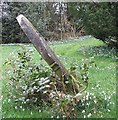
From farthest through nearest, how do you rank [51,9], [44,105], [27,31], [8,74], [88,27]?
[51,9] → [88,27] → [8,74] → [27,31] → [44,105]

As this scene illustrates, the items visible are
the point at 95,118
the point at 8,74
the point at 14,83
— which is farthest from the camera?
the point at 8,74

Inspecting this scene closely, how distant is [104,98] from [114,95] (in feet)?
1.43

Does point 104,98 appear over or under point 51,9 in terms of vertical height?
over

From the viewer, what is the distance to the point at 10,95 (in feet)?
15.0

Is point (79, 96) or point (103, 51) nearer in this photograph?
point (79, 96)

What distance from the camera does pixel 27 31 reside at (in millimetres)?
4375

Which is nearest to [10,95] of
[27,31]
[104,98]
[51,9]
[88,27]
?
[27,31]

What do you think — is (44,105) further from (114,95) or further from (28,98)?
(114,95)

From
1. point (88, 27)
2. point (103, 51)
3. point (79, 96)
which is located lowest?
point (103, 51)

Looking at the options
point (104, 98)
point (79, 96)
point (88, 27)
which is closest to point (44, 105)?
point (79, 96)

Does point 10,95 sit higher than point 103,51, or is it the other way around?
point 10,95

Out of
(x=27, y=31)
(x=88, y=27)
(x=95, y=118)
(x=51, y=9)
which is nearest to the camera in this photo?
(x=95, y=118)

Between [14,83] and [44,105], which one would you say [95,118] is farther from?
[14,83]

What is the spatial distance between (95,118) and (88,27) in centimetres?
685
